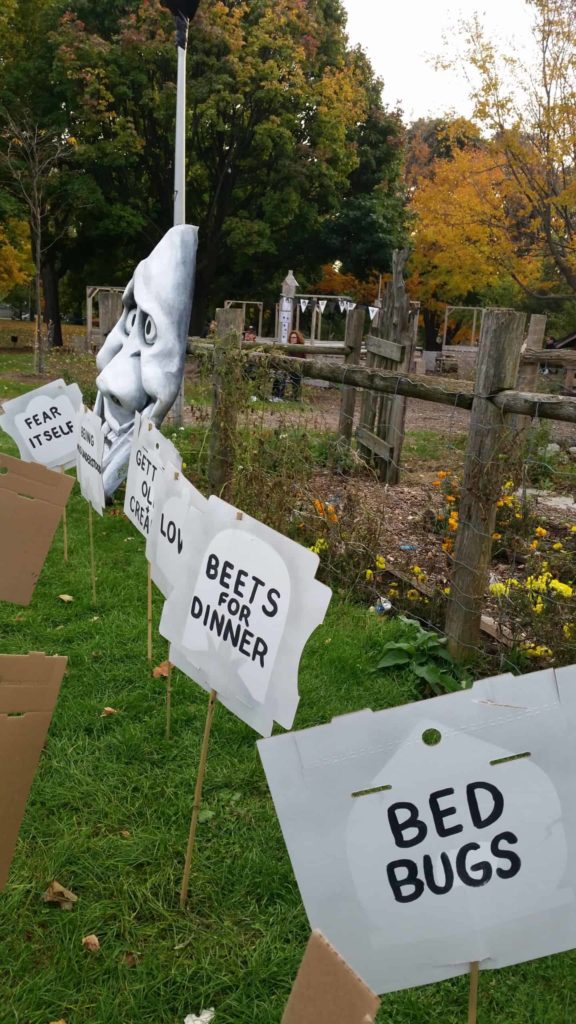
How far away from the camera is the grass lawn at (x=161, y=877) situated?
2139mm

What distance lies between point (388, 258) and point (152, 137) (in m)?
7.70

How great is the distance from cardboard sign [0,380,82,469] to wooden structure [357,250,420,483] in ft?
11.9

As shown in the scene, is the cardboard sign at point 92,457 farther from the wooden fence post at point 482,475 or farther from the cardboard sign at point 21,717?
the cardboard sign at point 21,717

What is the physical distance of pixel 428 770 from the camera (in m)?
1.35

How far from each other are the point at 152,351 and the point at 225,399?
34.8 inches

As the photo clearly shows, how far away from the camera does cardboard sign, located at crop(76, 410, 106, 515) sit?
432 centimetres

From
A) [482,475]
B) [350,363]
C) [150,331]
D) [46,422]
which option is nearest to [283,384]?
[150,331]

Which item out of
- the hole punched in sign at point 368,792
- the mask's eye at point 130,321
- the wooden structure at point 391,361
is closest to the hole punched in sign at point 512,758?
the hole punched in sign at point 368,792

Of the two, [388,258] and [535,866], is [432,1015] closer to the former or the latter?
[535,866]

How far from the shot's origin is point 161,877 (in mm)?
2547

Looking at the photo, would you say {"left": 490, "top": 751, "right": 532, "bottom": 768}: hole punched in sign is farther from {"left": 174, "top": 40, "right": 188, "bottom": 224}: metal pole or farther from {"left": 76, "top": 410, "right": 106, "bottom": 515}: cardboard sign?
{"left": 174, "top": 40, "right": 188, "bottom": 224}: metal pole

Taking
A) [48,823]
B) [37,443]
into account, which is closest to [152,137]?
[37,443]

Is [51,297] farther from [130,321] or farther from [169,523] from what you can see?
[169,523]

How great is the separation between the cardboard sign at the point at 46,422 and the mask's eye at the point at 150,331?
142cm
